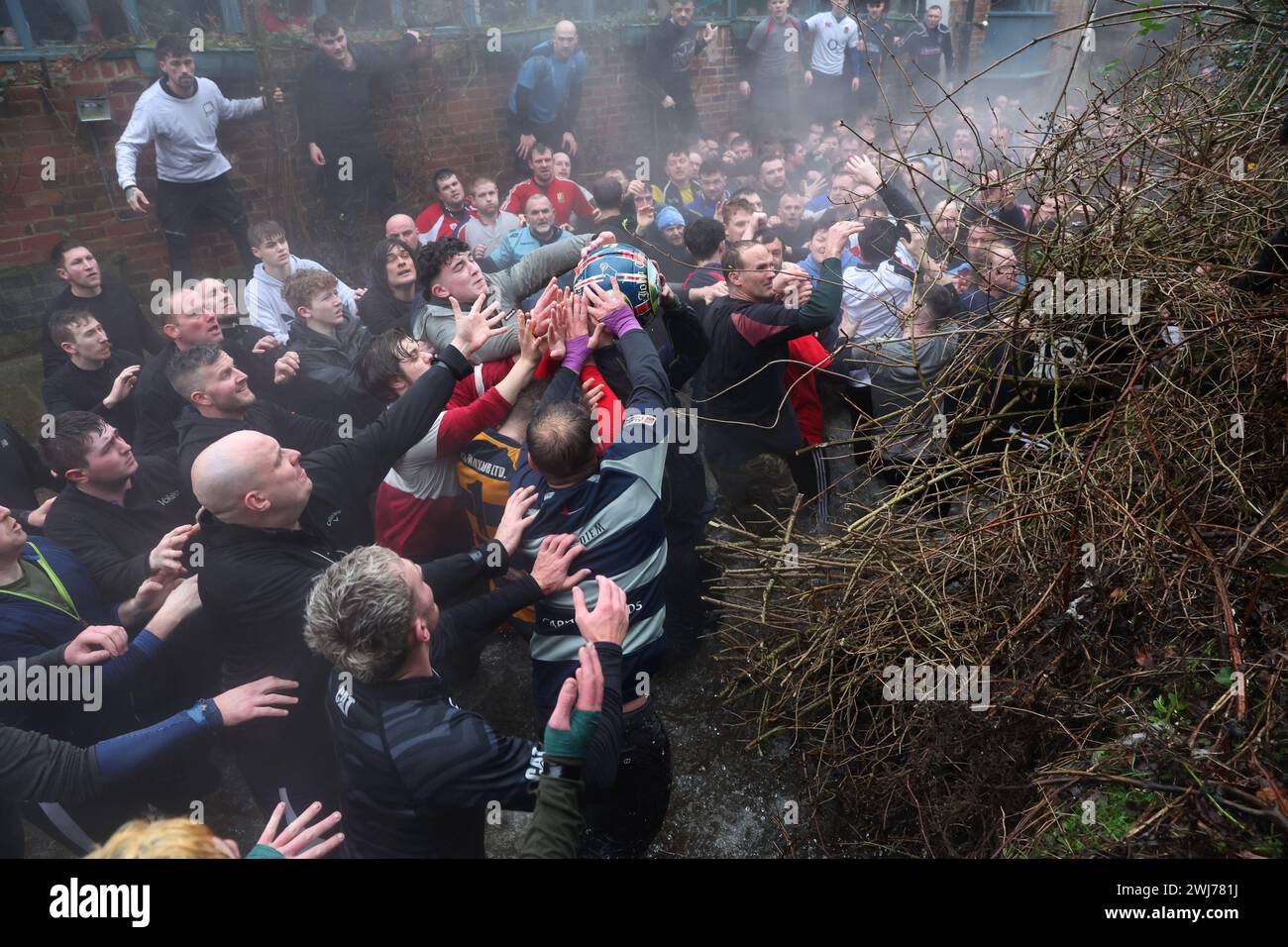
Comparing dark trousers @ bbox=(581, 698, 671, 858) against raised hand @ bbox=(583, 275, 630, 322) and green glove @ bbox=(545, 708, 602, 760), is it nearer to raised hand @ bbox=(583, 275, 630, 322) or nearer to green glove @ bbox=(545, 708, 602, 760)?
green glove @ bbox=(545, 708, 602, 760)

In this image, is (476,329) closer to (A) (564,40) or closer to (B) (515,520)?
→ (B) (515,520)

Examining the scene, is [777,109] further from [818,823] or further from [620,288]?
[818,823]

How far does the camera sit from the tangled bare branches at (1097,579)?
2.24 metres

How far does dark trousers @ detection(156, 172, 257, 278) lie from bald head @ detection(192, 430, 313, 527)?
205 inches

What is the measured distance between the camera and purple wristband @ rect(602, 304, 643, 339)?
3.56 m

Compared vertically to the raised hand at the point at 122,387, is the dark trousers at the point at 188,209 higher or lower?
higher

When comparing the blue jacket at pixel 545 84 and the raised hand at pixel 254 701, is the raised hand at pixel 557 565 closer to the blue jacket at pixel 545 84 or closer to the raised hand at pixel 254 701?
the raised hand at pixel 254 701

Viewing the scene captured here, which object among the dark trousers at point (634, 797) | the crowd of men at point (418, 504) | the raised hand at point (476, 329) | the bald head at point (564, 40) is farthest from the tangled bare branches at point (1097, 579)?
the bald head at point (564, 40)

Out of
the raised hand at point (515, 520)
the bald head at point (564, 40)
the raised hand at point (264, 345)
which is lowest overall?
the raised hand at point (515, 520)

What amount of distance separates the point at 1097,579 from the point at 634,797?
1.69 meters

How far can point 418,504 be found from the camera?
12.6 feet
